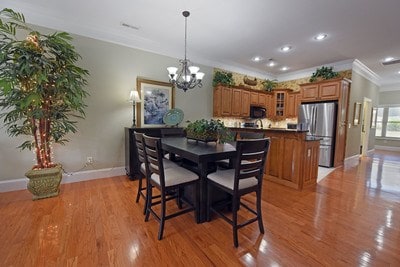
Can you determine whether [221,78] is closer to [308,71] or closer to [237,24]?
[237,24]

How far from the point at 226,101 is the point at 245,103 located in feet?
2.47

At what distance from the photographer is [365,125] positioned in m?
6.46

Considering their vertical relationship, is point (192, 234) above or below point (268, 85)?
below

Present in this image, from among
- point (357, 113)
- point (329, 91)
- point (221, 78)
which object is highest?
point (221, 78)

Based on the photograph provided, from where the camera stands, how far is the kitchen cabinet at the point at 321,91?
4.70m

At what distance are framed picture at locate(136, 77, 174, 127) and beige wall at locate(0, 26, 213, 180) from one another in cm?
17

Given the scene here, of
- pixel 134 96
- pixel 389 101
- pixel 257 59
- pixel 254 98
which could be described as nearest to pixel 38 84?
pixel 134 96

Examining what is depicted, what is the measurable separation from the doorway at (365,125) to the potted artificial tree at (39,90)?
26.3 ft

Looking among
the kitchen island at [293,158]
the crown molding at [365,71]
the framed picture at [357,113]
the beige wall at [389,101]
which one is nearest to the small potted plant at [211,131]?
the kitchen island at [293,158]

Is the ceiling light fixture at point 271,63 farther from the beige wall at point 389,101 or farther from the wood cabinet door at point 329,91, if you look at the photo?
the beige wall at point 389,101

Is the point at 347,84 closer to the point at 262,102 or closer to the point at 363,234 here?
the point at 262,102

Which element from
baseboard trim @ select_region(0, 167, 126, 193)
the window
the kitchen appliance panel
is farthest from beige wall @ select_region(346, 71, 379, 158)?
baseboard trim @ select_region(0, 167, 126, 193)

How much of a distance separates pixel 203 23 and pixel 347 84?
423 centimetres

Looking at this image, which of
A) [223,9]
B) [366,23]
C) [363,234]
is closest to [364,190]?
[363,234]
